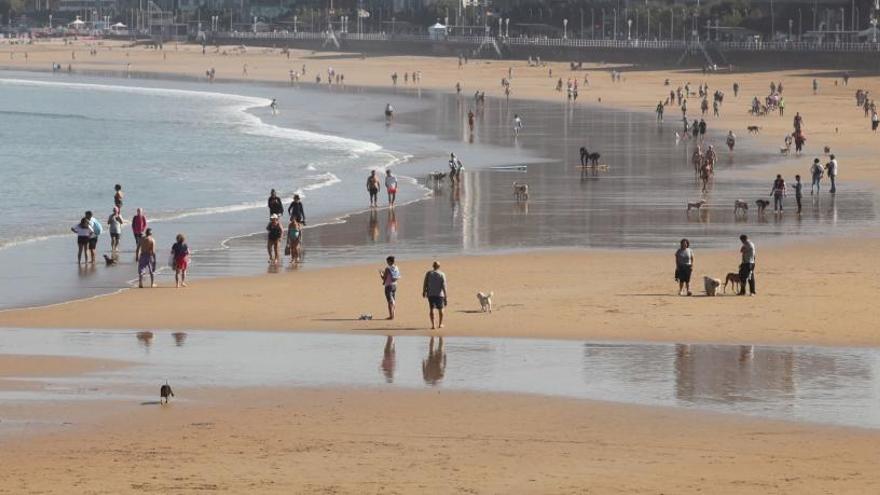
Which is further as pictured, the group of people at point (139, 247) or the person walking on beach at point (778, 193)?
the person walking on beach at point (778, 193)

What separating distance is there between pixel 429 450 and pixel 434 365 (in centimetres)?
430

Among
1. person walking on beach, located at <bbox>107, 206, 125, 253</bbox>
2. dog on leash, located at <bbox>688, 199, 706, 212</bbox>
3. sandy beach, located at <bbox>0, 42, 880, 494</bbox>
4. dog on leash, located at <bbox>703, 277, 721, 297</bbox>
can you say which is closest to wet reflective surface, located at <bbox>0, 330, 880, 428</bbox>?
sandy beach, located at <bbox>0, 42, 880, 494</bbox>

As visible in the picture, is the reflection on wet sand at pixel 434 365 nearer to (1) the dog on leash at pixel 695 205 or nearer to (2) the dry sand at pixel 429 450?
(2) the dry sand at pixel 429 450

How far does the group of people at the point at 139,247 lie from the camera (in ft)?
87.9

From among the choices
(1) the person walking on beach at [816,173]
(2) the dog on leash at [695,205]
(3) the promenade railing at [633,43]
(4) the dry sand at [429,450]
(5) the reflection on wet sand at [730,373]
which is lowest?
(4) the dry sand at [429,450]

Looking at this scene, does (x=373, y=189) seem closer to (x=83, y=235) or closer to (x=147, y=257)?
(x=83, y=235)

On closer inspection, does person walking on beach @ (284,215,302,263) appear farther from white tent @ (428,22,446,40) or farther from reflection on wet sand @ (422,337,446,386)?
white tent @ (428,22,446,40)

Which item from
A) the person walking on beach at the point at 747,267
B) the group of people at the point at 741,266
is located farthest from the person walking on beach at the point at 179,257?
the person walking on beach at the point at 747,267

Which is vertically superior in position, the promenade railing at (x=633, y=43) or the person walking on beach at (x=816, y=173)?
the promenade railing at (x=633, y=43)

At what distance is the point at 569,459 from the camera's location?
15758mm

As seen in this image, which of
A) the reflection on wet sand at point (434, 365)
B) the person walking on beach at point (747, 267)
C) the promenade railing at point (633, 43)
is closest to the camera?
the reflection on wet sand at point (434, 365)

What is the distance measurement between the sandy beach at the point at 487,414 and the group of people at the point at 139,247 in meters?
0.52

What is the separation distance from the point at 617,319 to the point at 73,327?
25.6ft

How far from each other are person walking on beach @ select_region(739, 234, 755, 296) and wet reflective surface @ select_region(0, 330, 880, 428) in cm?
378
